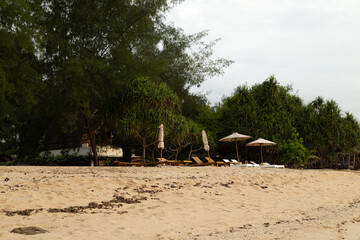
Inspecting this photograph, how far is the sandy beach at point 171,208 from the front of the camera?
6578mm

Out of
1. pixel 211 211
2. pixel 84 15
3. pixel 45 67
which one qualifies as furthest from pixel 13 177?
pixel 84 15

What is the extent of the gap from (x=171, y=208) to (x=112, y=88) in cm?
1335

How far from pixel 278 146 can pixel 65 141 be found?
46.5ft

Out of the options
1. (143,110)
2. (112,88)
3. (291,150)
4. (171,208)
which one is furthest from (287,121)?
(171,208)

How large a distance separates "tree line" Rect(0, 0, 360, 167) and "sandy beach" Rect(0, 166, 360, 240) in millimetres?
7789

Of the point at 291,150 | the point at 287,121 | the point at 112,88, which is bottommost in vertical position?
the point at 291,150

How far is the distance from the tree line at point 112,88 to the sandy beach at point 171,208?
779 cm

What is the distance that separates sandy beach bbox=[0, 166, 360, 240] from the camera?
21.6ft

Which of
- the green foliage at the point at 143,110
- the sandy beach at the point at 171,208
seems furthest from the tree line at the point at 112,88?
the sandy beach at the point at 171,208

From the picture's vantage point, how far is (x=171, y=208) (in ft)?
28.1

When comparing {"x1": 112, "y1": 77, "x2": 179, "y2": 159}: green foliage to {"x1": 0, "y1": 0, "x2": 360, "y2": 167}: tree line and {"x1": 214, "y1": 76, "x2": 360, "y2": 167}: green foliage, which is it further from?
{"x1": 214, "y1": 76, "x2": 360, "y2": 167}: green foliage

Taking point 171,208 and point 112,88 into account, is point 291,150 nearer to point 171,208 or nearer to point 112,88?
point 112,88

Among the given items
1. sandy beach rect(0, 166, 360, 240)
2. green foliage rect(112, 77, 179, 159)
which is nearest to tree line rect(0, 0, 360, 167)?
green foliage rect(112, 77, 179, 159)

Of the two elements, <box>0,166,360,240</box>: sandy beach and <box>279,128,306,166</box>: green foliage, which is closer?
<box>0,166,360,240</box>: sandy beach
